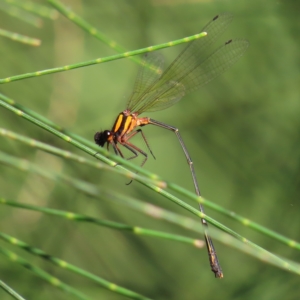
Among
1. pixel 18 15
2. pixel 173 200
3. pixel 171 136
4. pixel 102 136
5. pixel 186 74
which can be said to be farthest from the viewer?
pixel 171 136

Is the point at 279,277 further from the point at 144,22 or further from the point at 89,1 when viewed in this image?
the point at 89,1

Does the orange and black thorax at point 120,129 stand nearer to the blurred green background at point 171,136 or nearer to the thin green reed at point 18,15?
the blurred green background at point 171,136

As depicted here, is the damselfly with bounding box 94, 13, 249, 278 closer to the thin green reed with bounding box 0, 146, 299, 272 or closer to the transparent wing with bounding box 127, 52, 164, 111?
the transparent wing with bounding box 127, 52, 164, 111

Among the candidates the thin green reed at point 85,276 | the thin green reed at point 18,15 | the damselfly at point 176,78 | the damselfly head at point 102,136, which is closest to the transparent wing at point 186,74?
the damselfly at point 176,78

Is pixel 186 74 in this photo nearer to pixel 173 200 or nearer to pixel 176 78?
pixel 176 78

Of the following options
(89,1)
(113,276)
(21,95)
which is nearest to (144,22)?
(89,1)

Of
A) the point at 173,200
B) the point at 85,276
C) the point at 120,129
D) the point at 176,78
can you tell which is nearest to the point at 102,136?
the point at 120,129

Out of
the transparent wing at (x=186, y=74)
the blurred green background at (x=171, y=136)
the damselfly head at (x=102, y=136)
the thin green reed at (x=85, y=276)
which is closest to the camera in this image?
the thin green reed at (x=85, y=276)
